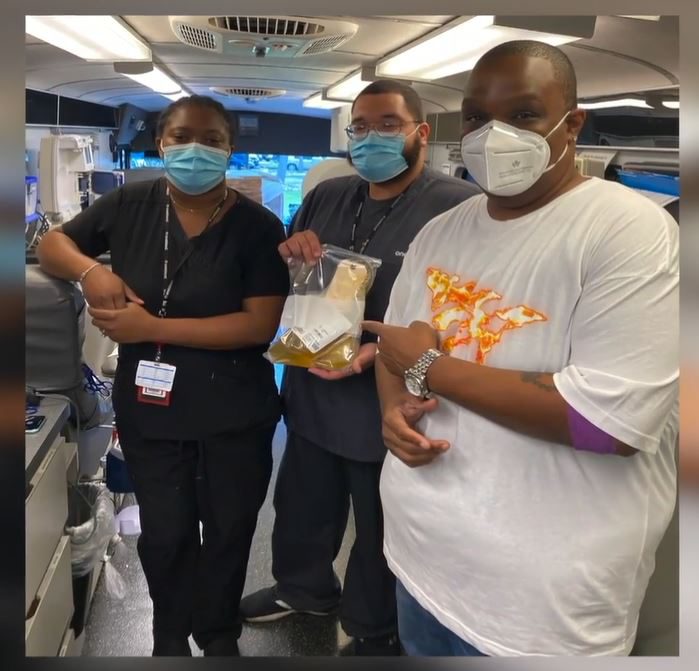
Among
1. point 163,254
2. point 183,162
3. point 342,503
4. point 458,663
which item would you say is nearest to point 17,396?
point 163,254

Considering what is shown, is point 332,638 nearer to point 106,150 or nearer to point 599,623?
point 599,623

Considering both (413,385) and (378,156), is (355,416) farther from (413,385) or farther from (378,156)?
(378,156)

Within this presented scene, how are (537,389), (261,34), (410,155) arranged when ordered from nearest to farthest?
(537,389) → (261,34) → (410,155)

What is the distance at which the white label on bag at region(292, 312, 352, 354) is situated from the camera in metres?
1.04

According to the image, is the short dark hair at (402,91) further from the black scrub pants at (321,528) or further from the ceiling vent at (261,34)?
the black scrub pants at (321,528)

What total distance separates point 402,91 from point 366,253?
0.27 metres

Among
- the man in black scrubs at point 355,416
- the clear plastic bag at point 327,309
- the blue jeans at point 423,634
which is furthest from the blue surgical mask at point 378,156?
the blue jeans at point 423,634

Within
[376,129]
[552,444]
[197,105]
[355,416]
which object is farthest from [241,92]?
[552,444]

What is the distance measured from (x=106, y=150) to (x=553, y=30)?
799mm

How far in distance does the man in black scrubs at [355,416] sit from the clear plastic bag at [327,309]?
2cm

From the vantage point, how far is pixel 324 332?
41.1 inches

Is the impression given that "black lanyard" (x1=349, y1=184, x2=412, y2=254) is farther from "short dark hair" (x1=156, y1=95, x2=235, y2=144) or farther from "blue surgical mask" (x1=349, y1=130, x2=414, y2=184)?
"short dark hair" (x1=156, y1=95, x2=235, y2=144)

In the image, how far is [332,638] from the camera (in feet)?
3.54

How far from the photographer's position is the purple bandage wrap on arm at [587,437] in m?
0.81
